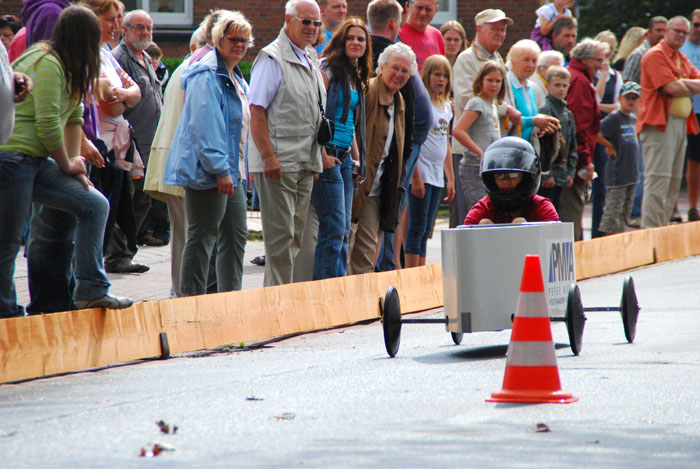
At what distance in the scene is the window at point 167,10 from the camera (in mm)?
19516

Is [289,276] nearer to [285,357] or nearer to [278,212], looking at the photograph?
[278,212]

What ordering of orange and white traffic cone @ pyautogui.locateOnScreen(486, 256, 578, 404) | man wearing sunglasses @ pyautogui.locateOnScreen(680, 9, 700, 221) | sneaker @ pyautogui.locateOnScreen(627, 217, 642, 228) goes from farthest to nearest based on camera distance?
sneaker @ pyautogui.locateOnScreen(627, 217, 642, 228), man wearing sunglasses @ pyautogui.locateOnScreen(680, 9, 700, 221), orange and white traffic cone @ pyautogui.locateOnScreen(486, 256, 578, 404)

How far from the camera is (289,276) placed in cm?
940

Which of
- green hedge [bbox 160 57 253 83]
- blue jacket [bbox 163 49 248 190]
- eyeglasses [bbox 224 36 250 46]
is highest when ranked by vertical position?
green hedge [bbox 160 57 253 83]

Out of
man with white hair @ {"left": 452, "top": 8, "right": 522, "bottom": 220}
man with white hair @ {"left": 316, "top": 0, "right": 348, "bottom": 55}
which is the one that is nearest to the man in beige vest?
man with white hair @ {"left": 316, "top": 0, "right": 348, "bottom": 55}

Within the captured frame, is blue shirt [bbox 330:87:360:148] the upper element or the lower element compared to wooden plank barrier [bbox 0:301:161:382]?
upper

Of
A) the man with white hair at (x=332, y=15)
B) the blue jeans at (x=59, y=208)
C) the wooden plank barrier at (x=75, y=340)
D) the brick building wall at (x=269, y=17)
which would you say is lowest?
the wooden plank barrier at (x=75, y=340)

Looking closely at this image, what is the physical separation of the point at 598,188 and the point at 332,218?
589cm

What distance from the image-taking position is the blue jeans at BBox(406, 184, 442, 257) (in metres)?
11.1

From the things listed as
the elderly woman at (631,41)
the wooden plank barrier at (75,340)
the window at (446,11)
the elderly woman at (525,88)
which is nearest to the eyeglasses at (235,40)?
the wooden plank barrier at (75,340)

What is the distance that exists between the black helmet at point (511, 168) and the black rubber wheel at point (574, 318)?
103cm

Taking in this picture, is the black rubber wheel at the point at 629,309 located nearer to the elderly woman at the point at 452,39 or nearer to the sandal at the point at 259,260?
the sandal at the point at 259,260

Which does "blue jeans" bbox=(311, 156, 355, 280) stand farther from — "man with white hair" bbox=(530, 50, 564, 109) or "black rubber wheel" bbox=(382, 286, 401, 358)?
"man with white hair" bbox=(530, 50, 564, 109)

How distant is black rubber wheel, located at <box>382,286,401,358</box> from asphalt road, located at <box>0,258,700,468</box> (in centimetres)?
10
